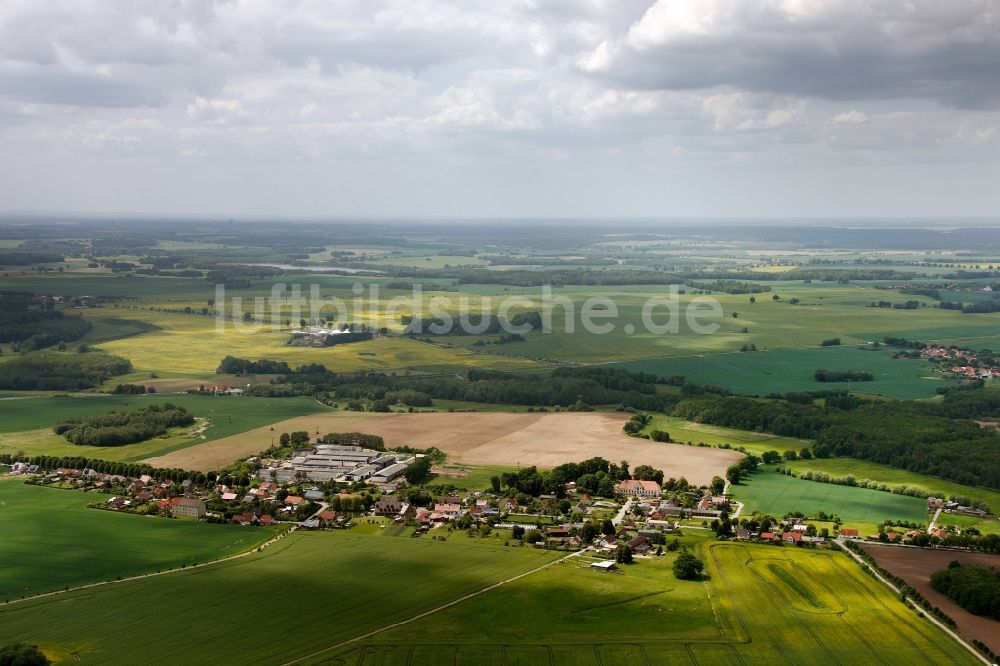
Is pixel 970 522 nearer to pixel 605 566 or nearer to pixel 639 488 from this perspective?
pixel 639 488

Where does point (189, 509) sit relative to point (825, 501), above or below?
above

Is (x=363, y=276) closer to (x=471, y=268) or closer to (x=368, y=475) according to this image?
(x=471, y=268)

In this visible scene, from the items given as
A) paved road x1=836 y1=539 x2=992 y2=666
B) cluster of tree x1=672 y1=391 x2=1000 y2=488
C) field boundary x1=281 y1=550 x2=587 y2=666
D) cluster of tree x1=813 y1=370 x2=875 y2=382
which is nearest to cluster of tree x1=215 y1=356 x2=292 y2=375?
cluster of tree x1=672 y1=391 x2=1000 y2=488

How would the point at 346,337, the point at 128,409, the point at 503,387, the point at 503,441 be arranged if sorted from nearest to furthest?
the point at 503,441 → the point at 128,409 → the point at 503,387 → the point at 346,337

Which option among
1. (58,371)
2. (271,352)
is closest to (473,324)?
(271,352)

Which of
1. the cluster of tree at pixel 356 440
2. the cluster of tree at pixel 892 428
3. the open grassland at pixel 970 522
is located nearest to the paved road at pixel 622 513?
the open grassland at pixel 970 522

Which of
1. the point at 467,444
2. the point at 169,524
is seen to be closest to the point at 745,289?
the point at 467,444

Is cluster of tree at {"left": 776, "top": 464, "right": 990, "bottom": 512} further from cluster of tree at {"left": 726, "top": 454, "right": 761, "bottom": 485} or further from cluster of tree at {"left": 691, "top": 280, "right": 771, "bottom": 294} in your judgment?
cluster of tree at {"left": 691, "top": 280, "right": 771, "bottom": 294}

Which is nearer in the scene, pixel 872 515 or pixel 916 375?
pixel 872 515
